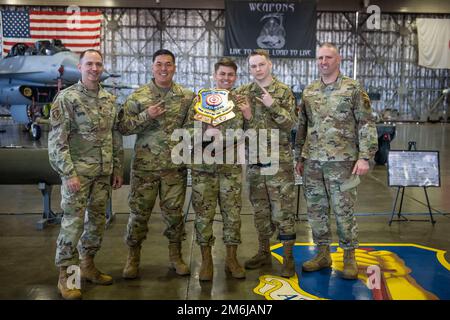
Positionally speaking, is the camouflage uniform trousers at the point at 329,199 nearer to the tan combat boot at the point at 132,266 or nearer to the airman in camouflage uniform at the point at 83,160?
the tan combat boot at the point at 132,266

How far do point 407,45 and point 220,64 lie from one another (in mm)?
27516

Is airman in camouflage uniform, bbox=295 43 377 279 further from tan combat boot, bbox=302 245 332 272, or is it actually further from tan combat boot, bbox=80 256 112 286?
tan combat boot, bbox=80 256 112 286

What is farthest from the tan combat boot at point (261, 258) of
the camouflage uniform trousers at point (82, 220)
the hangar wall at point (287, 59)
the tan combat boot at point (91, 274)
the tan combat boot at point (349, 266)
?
the hangar wall at point (287, 59)

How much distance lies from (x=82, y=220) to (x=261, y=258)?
1726mm

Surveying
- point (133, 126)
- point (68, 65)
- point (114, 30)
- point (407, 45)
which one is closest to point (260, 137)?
point (133, 126)

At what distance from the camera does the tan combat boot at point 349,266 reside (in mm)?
3920

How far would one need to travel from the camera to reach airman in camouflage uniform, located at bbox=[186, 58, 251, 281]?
12.1ft

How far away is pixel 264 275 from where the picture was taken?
13.2 ft

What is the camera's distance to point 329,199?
13.5 ft

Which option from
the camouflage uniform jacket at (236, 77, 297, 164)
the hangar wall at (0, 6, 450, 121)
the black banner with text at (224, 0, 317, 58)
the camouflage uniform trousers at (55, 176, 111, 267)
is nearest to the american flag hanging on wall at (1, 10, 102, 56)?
the hangar wall at (0, 6, 450, 121)

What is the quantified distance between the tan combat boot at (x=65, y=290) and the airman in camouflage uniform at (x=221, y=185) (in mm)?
1042

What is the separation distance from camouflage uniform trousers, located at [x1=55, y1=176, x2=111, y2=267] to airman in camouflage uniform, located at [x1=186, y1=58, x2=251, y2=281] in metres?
0.80

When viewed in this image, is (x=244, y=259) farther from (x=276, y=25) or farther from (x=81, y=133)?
(x=276, y=25)

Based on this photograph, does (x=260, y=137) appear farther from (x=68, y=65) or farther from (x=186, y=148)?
(x=68, y=65)
